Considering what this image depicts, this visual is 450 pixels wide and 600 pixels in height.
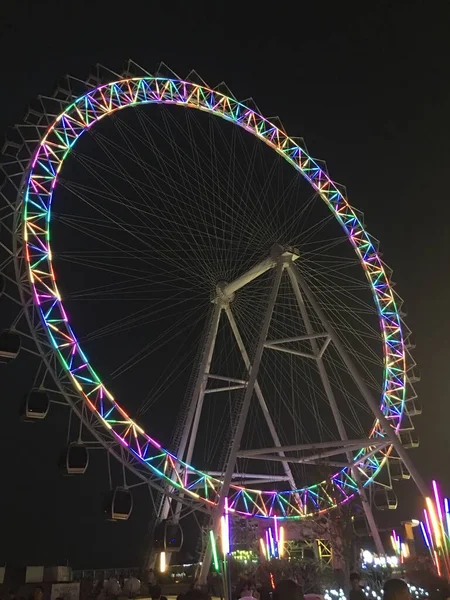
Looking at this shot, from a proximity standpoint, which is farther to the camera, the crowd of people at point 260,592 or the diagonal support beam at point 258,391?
the diagonal support beam at point 258,391

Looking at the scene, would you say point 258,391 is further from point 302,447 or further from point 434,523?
point 434,523

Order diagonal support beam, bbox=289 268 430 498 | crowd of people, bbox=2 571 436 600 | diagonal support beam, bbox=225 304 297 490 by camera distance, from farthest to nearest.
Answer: diagonal support beam, bbox=225 304 297 490
diagonal support beam, bbox=289 268 430 498
crowd of people, bbox=2 571 436 600

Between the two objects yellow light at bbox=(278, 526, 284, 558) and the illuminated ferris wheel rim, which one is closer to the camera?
the illuminated ferris wheel rim

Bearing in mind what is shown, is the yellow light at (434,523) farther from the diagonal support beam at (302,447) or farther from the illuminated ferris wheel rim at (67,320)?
the illuminated ferris wheel rim at (67,320)

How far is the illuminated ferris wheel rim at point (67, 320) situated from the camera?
1453cm

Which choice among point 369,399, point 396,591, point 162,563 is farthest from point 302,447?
point 396,591

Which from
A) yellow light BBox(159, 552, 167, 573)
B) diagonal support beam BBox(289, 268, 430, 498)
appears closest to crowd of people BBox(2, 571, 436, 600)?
yellow light BBox(159, 552, 167, 573)

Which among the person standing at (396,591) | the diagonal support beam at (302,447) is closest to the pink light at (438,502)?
the diagonal support beam at (302,447)

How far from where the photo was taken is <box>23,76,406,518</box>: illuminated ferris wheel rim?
47.7 feet

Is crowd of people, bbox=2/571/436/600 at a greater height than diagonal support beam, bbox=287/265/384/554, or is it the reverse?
diagonal support beam, bbox=287/265/384/554

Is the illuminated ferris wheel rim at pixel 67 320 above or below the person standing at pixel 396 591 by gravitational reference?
above

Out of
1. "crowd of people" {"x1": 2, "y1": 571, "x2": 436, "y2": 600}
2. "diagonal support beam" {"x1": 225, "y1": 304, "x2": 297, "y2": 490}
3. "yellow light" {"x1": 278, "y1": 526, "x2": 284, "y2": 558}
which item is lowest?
"crowd of people" {"x1": 2, "y1": 571, "x2": 436, "y2": 600}

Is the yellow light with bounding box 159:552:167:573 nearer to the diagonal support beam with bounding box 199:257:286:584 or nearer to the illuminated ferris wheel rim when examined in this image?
the illuminated ferris wheel rim

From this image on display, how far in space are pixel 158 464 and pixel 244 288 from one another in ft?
25.8
